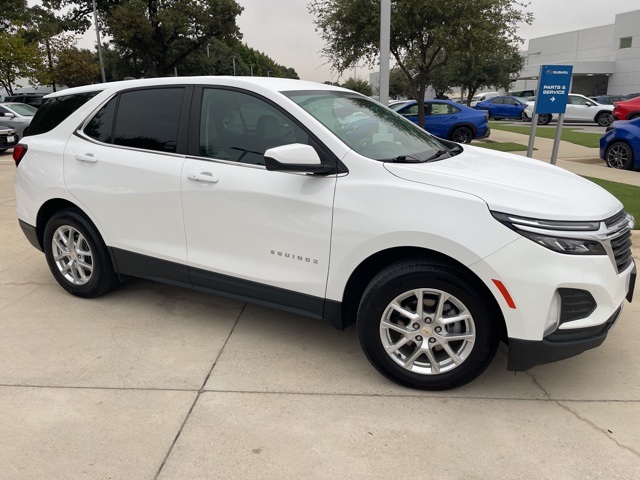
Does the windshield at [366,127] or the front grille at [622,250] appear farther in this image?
the windshield at [366,127]

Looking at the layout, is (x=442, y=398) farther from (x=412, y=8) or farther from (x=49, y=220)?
(x=412, y=8)

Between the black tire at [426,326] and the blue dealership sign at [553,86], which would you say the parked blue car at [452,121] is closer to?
the blue dealership sign at [553,86]

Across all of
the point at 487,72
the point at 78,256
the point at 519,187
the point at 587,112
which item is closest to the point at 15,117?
the point at 78,256

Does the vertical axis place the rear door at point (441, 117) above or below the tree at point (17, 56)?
below

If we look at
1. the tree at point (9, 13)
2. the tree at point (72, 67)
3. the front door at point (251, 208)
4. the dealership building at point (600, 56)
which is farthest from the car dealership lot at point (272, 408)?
the dealership building at point (600, 56)

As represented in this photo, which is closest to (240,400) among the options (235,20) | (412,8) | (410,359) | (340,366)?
(340,366)

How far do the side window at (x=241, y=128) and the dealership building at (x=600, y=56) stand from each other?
2049 inches

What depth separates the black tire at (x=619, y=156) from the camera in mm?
10646

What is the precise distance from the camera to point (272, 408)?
2.94 m

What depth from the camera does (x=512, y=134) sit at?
67.8ft

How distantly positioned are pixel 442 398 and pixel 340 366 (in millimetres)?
699

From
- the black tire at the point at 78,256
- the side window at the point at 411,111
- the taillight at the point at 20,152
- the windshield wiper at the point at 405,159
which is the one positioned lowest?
the black tire at the point at 78,256

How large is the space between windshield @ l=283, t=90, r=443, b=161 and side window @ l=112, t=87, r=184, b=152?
2.99ft

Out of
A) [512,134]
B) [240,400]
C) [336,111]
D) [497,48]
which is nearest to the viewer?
[240,400]
